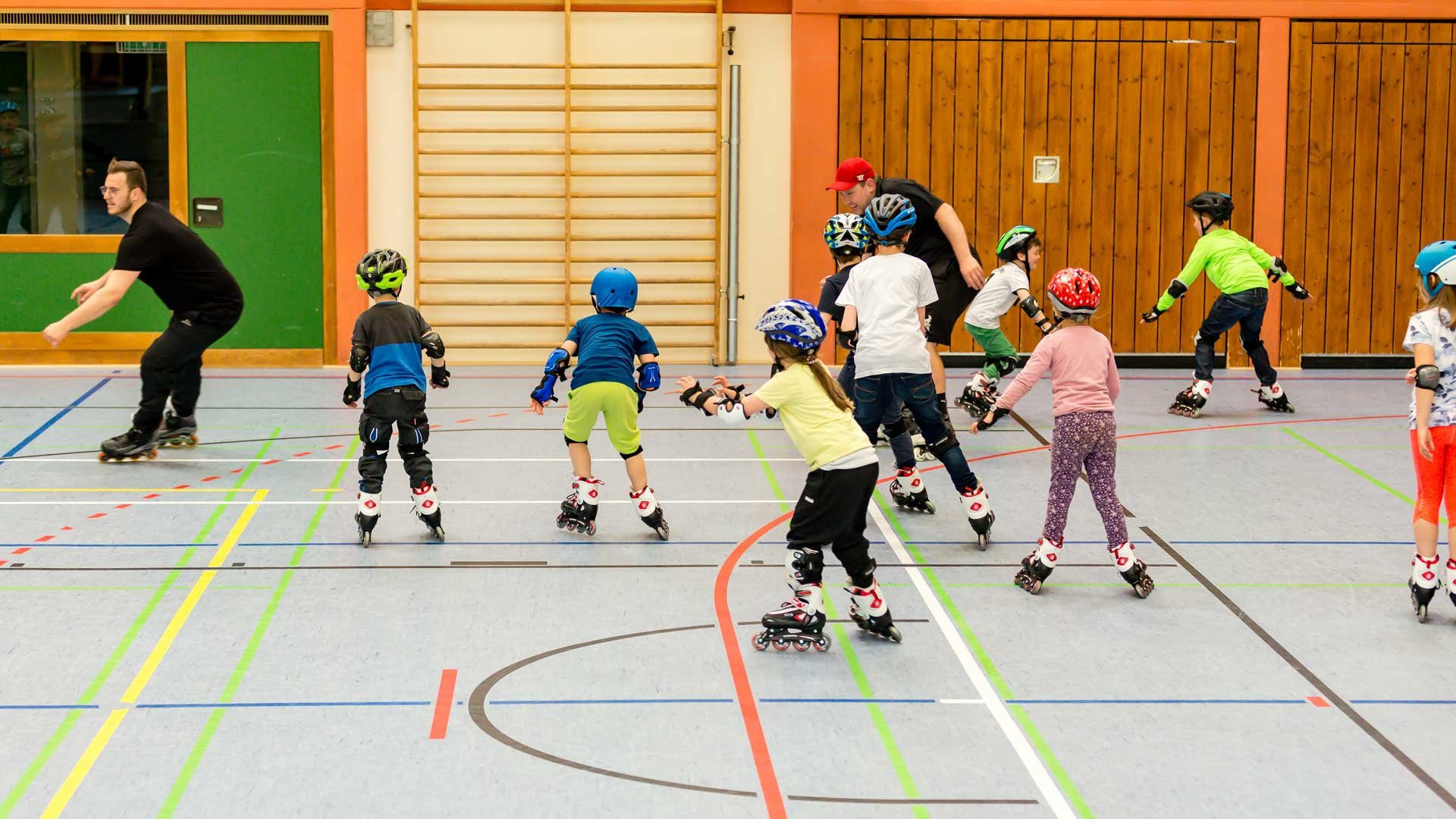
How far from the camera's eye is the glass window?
12398 mm

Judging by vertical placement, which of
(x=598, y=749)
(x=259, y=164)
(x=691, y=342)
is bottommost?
(x=598, y=749)

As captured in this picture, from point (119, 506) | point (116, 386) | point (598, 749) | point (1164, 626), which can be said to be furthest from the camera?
point (116, 386)

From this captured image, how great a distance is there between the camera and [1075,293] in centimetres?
653

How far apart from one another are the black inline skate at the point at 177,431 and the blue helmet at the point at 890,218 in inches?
177

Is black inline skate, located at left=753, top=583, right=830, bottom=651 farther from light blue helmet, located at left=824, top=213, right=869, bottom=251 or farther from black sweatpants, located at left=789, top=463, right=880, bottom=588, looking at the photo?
light blue helmet, located at left=824, top=213, right=869, bottom=251

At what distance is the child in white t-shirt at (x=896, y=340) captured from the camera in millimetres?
7336

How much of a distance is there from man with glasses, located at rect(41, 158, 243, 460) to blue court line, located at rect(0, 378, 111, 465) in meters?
0.56

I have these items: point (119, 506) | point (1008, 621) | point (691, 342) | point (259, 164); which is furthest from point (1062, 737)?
point (259, 164)

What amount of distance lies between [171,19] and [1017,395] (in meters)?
8.60

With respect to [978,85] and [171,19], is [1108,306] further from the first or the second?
[171,19]

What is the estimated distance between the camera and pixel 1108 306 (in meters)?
13.0

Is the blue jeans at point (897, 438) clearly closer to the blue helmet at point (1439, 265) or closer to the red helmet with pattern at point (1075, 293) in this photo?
the red helmet with pattern at point (1075, 293)

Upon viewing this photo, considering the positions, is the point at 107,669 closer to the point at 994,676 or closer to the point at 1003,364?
the point at 994,676

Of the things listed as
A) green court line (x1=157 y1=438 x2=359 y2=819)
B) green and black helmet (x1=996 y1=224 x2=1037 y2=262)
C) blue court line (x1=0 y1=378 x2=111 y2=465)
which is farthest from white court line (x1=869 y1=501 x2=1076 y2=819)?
blue court line (x1=0 y1=378 x2=111 y2=465)
